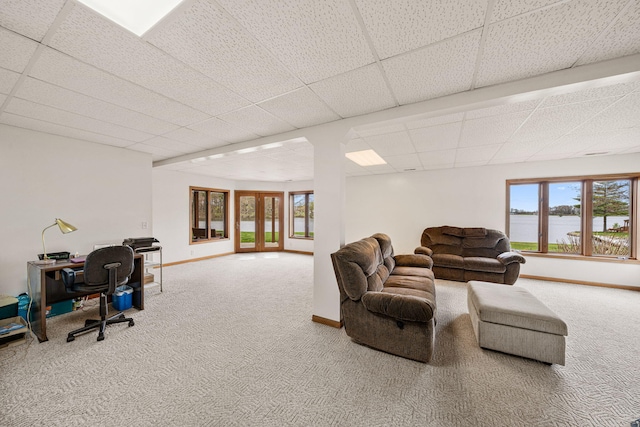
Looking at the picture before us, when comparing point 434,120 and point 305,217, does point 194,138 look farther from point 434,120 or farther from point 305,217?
point 305,217

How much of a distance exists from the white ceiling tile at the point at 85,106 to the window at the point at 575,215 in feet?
21.9

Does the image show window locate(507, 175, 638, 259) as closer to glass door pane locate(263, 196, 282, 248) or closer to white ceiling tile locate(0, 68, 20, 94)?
glass door pane locate(263, 196, 282, 248)

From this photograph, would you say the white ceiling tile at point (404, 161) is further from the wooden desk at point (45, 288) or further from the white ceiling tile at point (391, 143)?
the wooden desk at point (45, 288)

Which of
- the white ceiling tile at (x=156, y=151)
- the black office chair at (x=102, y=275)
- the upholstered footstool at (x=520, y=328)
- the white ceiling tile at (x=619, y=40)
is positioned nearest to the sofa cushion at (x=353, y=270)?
the upholstered footstool at (x=520, y=328)

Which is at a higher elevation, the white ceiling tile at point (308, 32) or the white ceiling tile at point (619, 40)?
the white ceiling tile at point (619, 40)

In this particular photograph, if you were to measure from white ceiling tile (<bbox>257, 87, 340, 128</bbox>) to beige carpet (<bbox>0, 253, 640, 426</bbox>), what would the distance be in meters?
2.45

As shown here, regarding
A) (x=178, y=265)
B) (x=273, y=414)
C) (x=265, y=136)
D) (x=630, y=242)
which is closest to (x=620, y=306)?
(x=630, y=242)

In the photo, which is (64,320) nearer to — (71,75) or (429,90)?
(71,75)

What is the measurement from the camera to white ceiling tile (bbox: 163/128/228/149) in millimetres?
3161

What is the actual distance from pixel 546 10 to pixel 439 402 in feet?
8.25

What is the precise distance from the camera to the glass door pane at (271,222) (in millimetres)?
8062

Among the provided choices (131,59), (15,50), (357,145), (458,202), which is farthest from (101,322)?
(458,202)

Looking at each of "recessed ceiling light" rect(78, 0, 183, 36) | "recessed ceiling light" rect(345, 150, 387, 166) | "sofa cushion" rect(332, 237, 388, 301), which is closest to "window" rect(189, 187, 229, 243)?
"recessed ceiling light" rect(345, 150, 387, 166)

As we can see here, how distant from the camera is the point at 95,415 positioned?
1.54m
